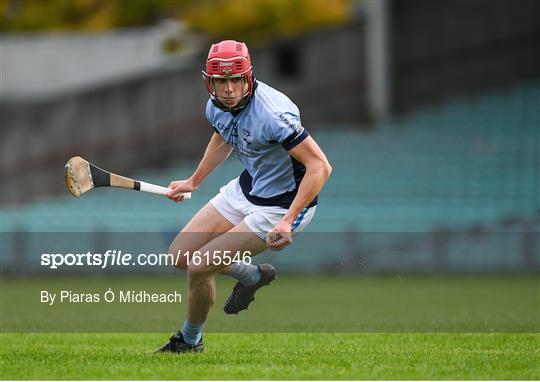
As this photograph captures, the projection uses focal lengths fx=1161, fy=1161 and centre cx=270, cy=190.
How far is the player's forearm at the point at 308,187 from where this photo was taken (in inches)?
301

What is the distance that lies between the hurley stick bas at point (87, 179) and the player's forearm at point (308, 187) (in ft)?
4.18

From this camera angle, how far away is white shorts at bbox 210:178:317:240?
797 cm

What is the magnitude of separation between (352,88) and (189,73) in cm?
378

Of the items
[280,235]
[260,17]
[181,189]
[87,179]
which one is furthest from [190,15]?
[280,235]

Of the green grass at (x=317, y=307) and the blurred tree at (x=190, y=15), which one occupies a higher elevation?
the blurred tree at (x=190, y=15)

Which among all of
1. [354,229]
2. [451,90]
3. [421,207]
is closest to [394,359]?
[354,229]

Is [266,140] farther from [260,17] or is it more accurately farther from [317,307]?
[260,17]

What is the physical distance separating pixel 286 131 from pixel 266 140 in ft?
0.67

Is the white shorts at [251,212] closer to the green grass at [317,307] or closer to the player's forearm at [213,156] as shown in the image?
the player's forearm at [213,156]

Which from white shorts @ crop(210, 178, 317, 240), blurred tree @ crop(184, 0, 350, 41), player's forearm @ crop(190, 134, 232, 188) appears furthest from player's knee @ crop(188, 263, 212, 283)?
blurred tree @ crop(184, 0, 350, 41)

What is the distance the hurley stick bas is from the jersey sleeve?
3.99 ft

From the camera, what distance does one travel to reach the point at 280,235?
768 cm

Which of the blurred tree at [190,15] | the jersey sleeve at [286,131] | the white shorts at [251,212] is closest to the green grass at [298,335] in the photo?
the white shorts at [251,212]

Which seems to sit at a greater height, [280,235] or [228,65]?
[228,65]
